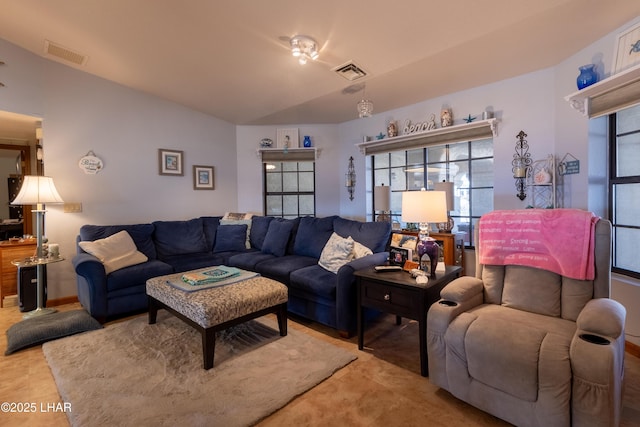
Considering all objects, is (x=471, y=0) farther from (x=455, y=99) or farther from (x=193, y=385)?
(x=193, y=385)

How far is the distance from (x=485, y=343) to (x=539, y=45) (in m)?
2.61

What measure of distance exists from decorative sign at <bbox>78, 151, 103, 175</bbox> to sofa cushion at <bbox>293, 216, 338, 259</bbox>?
2.67 meters

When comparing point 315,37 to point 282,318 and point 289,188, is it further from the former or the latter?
point 289,188

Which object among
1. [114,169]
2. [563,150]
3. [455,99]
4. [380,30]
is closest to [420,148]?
[455,99]

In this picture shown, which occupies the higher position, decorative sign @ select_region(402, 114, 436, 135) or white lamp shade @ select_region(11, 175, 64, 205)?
decorative sign @ select_region(402, 114, 436, 135)

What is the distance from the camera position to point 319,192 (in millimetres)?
5188

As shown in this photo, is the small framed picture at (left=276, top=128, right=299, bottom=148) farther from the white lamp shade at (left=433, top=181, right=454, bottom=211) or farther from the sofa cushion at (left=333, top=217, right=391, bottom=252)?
the white lamp shade at (left=433, top=181, right=454, bottom=211)

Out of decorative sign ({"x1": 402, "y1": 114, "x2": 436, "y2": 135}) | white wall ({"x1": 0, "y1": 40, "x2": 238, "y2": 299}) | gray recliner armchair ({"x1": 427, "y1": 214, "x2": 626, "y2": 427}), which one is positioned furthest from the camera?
decorative sign ({"x1": 402, "y1": 114, "x2": 436, "y2": 135})

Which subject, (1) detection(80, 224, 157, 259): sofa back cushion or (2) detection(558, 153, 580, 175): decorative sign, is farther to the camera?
(1) detection(80, 224, 157, 259): sofa back cushion

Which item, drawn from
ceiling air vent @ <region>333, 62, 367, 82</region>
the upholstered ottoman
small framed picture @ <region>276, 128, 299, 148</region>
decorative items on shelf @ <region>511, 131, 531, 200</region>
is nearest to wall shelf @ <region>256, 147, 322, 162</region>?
small framed picture @ <region>276, 128, 299, 148</region>

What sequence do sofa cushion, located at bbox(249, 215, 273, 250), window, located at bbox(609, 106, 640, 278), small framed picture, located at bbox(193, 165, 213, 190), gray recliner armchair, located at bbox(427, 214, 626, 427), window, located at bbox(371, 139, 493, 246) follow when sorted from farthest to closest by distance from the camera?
1. small framed picture, located at bbox(193, 165, 213, 190)
2. sofa cushion, located at bbox(249, 215, 273, 250)
3. window, located at bbox(371, 139, 493, 246)
4. window, located at bbox(609, 106, 640, 278)
5. gray recliner armchair, located at bbox(427, 214, 626, 427)

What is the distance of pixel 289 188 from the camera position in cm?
527

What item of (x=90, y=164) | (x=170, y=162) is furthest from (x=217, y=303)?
(x=170, y=162)

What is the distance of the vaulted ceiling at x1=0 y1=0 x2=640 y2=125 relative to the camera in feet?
7.34
